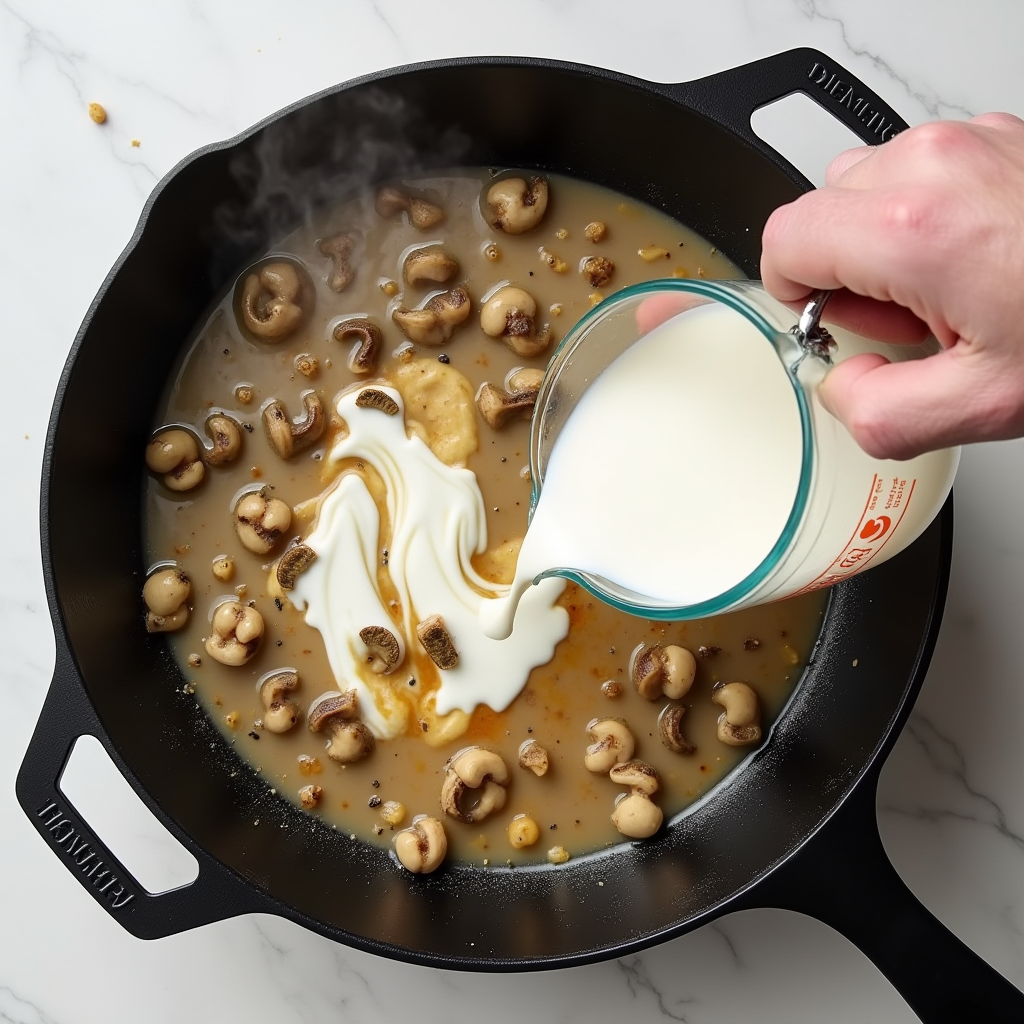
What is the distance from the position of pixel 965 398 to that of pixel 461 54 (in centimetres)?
113

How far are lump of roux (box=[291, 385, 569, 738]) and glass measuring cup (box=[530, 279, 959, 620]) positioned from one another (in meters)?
0.36

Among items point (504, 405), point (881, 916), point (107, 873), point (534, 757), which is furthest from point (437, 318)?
point (881, 916)

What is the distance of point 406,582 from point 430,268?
0.52m

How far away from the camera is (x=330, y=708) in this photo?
65.8 inches

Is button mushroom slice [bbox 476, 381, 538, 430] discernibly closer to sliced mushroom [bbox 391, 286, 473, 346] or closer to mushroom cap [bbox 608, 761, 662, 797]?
sliced mushroom [bbox 391, 286, 473, 346]

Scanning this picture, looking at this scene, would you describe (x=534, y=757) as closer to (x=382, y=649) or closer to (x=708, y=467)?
(x=382, y=649)

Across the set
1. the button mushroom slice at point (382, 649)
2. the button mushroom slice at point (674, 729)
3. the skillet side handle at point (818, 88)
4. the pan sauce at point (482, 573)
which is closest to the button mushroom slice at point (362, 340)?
the pan sauce at point (482, 573)

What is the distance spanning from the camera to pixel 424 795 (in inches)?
67.4

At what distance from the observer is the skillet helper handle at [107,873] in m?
1.44

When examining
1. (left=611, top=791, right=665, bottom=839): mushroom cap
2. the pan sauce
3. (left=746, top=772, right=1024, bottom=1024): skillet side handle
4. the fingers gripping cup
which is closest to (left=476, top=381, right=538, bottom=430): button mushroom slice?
the pan sauce

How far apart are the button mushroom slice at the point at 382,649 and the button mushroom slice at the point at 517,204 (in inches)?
27.8

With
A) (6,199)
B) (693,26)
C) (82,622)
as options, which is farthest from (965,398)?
(6,199)

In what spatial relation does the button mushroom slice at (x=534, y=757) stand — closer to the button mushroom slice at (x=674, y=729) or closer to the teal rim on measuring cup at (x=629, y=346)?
the button mushroom slice at (x=674, y=729)

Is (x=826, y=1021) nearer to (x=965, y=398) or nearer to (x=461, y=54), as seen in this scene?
(x=965, y=398)
